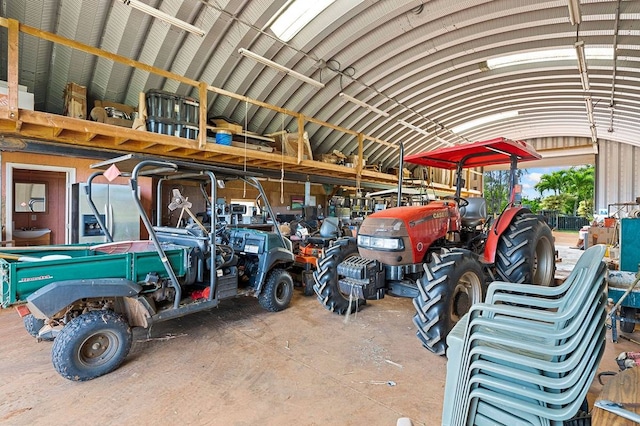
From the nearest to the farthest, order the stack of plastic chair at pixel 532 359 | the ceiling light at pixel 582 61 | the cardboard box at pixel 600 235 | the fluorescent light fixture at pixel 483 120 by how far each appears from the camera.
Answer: the stack of plastic chair at pixel 532 359
the ceiling light at pixel 582 61
the cardboard box at pixel 600 235
the fluorescent light fixture at pixel 483 120

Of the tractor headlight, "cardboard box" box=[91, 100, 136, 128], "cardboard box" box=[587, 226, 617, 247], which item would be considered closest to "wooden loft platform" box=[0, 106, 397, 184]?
"cardboard box" box=[91, 100, 136, 128]

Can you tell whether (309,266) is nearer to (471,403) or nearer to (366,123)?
(471,403)

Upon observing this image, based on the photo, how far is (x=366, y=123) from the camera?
879cm

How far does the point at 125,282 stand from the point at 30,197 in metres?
4.66

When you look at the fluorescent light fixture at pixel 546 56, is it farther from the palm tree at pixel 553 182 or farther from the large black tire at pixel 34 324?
the palm tree at pixel 553 182

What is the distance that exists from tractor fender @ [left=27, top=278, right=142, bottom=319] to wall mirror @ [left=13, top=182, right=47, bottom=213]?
4.50m

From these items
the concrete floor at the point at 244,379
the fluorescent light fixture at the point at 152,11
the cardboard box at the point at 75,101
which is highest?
the fluorescent light fixture at the point at 152,11

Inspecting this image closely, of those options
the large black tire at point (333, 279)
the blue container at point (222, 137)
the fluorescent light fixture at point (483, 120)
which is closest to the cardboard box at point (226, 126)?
the blue container at point (222, 137)

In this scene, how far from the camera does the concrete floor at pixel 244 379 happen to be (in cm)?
214

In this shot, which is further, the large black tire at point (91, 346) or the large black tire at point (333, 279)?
the large black tire at point (333, 279)

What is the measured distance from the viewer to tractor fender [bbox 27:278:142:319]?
7.85ft

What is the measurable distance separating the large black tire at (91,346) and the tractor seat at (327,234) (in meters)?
3.67

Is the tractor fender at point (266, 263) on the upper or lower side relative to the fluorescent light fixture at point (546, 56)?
lower

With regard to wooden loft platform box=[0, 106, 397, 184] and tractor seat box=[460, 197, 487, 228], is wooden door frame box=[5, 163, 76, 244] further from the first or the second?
tractor seat box=[460, 197, 487, 228]
